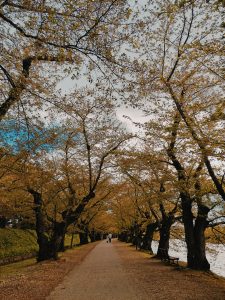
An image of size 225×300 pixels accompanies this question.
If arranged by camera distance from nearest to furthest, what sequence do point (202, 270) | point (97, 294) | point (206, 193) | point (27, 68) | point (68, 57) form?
point (68, 57) → point (27, 68) → point (97, 294) → point (206, 193) → point (202, 270)

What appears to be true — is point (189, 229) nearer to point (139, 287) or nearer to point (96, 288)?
point (139, 287)

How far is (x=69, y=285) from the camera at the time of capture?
14.0 metres

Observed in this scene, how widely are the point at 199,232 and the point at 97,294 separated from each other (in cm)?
878

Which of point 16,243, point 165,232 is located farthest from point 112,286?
point 16,243

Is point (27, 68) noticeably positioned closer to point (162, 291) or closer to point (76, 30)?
point (76, 30)

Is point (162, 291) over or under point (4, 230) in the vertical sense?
under

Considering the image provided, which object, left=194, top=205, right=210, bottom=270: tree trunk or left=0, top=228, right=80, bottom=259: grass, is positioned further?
left=0, top=228, right=80, bottom=259: grass

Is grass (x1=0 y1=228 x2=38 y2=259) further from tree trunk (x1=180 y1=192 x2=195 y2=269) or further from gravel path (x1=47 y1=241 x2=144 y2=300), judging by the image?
tree trunk (x1=180 y1=192 x2=195 y2=269)

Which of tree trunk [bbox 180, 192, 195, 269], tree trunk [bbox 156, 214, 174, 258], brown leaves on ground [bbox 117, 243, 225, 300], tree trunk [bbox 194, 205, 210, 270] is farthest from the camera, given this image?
tree trunk [bbox 156, 214, 174, 258]

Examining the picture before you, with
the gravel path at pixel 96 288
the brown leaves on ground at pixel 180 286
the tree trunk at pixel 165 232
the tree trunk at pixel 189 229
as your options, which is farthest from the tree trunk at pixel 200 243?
the tree trunk at pixel 165 232

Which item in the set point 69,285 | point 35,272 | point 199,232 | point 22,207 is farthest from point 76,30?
point 22,207

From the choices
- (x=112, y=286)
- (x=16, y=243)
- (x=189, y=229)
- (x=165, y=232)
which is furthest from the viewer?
(x=16, y=243)

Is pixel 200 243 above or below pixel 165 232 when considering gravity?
below

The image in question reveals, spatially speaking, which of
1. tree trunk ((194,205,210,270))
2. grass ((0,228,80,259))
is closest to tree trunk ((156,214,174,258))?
tree trunk ((194,205,210,270))
